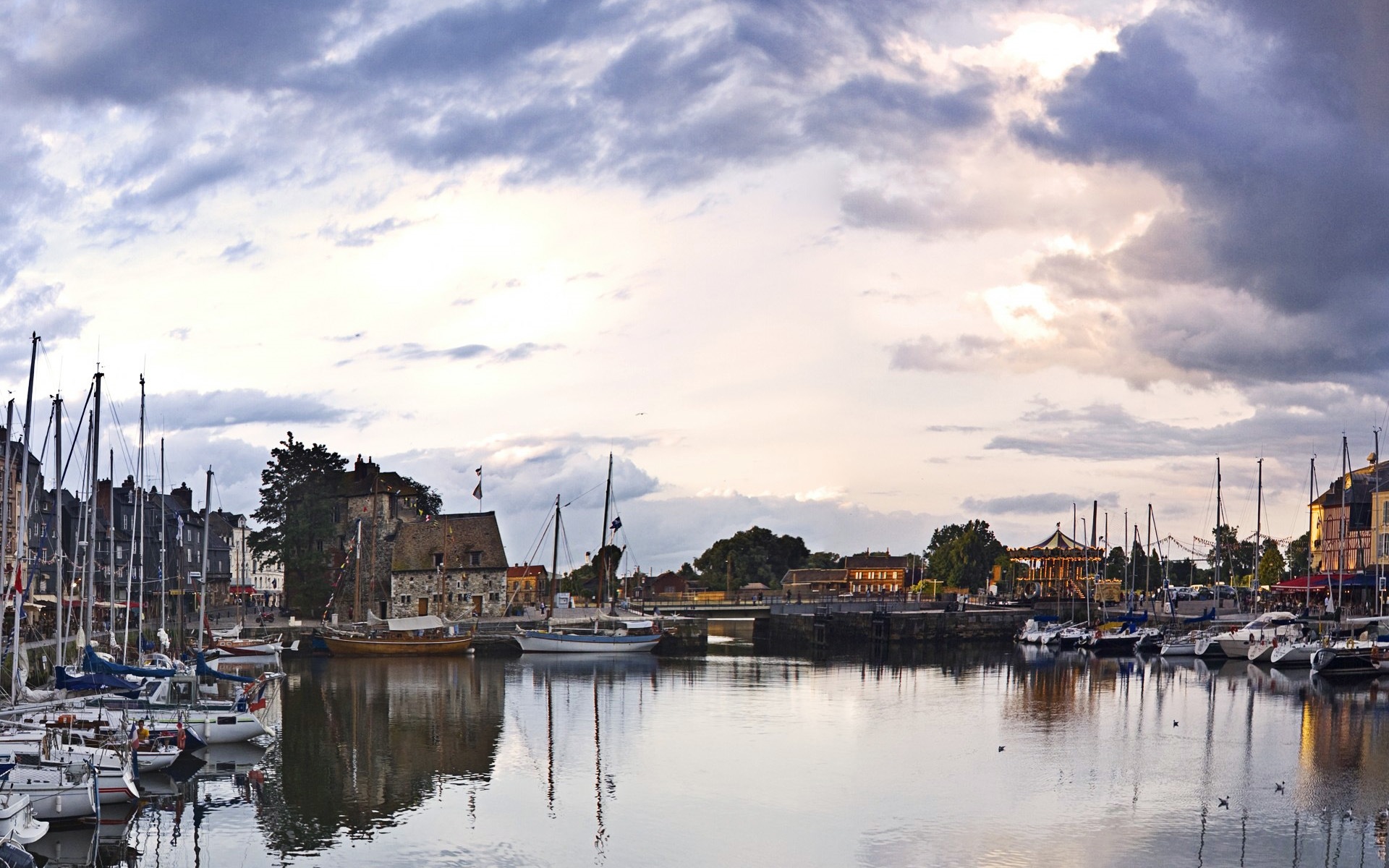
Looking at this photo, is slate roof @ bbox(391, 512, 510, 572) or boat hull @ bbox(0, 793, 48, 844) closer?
boat hull @ bbox(0, 793, 48, 844)

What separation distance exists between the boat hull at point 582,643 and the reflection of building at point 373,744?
12638 millimetres

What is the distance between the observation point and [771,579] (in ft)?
641

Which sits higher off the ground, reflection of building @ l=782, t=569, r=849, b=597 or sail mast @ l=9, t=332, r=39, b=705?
sail mast @ l=9, t=332, r=39, b=705

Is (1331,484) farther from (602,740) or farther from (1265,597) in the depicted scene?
(602,740)

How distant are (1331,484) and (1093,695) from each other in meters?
56.5

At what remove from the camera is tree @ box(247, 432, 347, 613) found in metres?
97.9

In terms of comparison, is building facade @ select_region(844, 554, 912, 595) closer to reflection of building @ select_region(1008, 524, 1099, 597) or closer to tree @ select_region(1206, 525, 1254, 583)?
tree @ select_region(1206, 525, 1254, 583)

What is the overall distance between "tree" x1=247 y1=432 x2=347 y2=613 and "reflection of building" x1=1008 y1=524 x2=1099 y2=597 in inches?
2382

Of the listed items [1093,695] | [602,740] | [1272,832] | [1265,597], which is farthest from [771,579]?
[1272,832]

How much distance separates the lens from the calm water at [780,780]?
29.7 m

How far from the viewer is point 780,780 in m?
38.5

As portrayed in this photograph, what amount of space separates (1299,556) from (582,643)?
91.1m

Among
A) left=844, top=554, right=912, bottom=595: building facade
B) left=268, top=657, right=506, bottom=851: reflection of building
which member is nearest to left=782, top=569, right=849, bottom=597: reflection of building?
left=844, top=554, right=912, bottom=595: building facade

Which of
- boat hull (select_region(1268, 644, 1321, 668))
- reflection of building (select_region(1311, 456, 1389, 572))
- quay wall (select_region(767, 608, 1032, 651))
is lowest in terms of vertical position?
quay wall (select_region(767, 608, 1032, 651))
